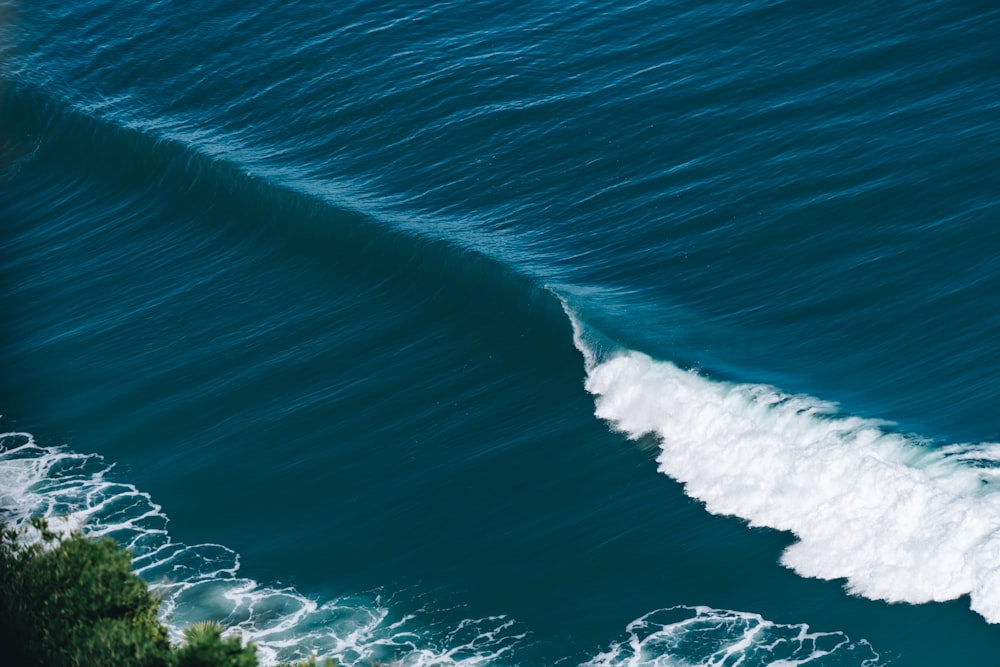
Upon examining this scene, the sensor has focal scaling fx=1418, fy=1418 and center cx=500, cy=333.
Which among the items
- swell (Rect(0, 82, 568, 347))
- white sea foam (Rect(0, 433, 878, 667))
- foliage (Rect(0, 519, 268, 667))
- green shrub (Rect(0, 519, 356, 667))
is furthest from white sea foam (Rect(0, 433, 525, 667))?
swell (Rect(0, 82, 568, 347))

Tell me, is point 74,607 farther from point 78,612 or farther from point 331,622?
point 331,622

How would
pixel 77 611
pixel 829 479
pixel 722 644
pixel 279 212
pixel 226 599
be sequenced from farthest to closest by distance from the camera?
1. pixel 279 212
2. pixel 829 479
3. pixel 226 599
4. pixel 722 644
5. pixel 77 611

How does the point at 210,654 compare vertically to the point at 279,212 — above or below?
below

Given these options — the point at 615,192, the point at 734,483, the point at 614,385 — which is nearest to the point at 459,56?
the point at 615,192

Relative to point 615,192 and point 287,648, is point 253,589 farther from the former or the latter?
point 615,192

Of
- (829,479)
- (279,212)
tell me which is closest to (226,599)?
(829,479)

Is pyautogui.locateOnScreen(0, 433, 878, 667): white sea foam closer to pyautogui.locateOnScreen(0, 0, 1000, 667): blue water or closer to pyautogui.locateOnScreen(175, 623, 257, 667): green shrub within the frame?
pyautogui.locateOnScreen(0, 0, 1000, 667): blue water
